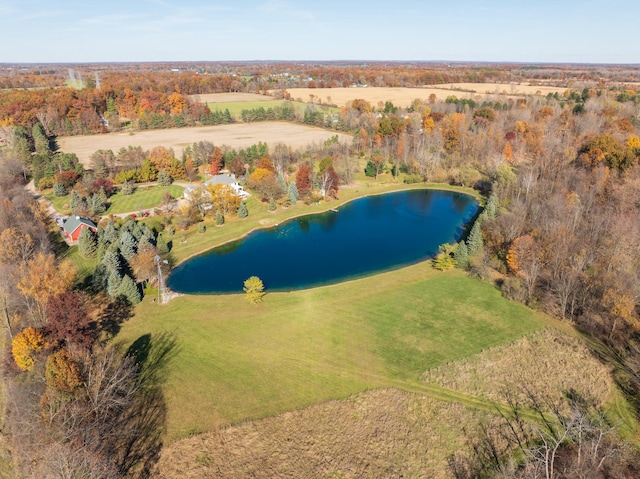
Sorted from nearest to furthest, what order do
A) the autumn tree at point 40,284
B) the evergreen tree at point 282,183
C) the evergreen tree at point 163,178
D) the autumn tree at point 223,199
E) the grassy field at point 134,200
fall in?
the autumn tree at point 40,284
the autumn tree at point 223,199
the grassy field at point 134,200
the evergreen tree at point 282,183
the evergreen tree at point 163,178

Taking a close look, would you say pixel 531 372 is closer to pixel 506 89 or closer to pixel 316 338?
pixel 316 338

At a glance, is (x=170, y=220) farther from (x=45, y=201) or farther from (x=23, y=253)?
(x=45, y=201)

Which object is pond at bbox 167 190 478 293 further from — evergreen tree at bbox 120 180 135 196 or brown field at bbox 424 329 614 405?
evergreen tree at bbox 120 180 135 196

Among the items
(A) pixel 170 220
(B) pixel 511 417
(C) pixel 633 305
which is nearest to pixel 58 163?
(A) pixel 170 220

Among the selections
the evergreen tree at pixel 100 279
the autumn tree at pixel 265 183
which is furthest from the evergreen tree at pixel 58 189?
the evergreen tree at pixel 100 279

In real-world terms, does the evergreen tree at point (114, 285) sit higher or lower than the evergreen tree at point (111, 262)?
lower

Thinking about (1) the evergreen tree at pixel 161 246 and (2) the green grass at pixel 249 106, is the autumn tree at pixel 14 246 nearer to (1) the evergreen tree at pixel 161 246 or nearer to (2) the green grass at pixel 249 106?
(1) the evergreen tree at pixel 161 246
